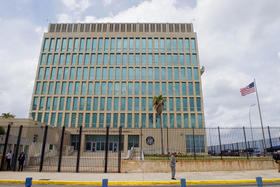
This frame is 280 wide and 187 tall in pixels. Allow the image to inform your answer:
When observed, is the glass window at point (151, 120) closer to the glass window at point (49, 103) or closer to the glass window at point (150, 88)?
the glass window at point (150, 88)

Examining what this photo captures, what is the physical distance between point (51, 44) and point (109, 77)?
63.3ft

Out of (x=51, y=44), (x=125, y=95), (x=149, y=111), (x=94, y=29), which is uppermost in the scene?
(x=94, y=29)

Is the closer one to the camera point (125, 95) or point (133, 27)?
point (125, 95)

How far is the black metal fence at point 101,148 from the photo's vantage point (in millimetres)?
14711

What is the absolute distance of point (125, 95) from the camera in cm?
4600

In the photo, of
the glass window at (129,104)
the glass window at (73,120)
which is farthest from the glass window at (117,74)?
the glass window at (73,120)

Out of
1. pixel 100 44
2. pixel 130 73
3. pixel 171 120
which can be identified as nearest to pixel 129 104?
pixel 130 73

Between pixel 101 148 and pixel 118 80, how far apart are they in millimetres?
17196

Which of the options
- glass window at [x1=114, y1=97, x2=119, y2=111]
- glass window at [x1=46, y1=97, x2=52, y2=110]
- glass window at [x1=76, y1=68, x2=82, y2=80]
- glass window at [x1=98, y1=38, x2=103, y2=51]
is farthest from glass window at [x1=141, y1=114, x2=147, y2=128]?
glass window at [x1=46, y1=97, x2=52, y2=110]

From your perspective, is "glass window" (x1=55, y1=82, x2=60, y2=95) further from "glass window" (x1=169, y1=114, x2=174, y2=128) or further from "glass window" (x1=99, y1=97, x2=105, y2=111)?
"glass window" (x1=169, y1=114, x2=174, y2=128)

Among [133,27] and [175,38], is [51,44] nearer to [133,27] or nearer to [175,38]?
[133,27]

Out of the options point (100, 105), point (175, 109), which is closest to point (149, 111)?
point (175, 109)

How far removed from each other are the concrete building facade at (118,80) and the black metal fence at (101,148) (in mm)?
475

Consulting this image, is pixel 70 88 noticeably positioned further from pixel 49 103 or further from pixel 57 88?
pixel 49 103
